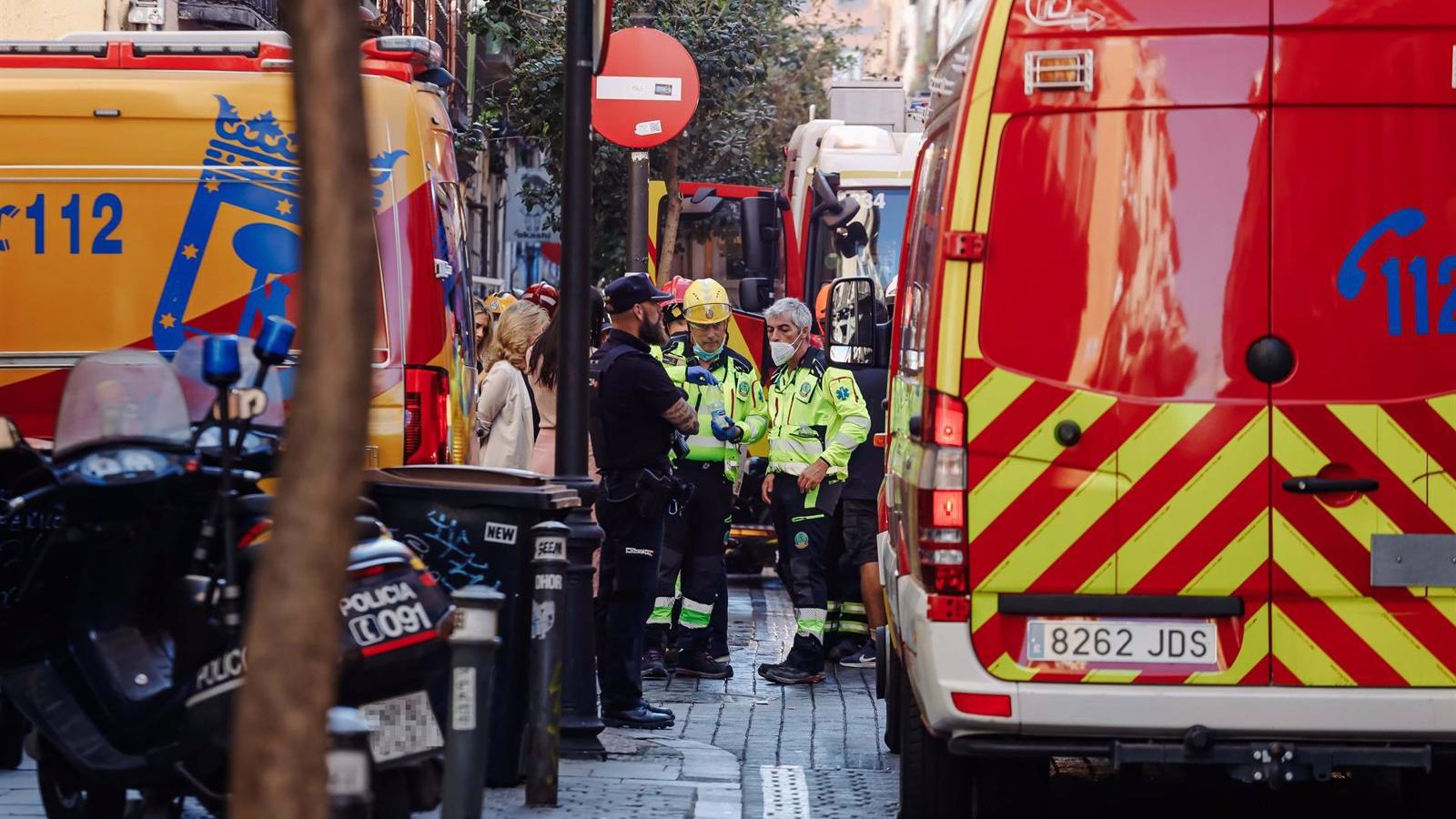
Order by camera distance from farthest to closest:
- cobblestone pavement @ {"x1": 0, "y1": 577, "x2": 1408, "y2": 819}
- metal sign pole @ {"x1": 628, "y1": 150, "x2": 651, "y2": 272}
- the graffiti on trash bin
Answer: metal sign pole @ {"x1": 628, "y1": 150, "x2": 651, "y2": 272}
cobblestone pavement @ {"x1": 0, "y1": 577, "x2": 1408, "y2": 819}
the graffiti on trash bin

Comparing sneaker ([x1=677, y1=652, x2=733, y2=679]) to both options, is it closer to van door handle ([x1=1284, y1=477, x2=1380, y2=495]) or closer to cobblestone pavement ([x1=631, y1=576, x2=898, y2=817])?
cobblestone pavement ([x1=631, y1=576, x2=898, y2=817])

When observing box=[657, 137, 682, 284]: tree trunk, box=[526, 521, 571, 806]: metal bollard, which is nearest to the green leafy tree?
box=[657, 137, 682, 284]: tree trunk

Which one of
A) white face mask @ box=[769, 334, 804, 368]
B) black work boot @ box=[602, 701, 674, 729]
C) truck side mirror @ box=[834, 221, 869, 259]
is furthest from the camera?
truck side mirror @ box=[834, 221, 869, 259]

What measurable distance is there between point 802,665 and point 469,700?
5.53m

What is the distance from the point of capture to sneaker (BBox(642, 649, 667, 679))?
34.7 feet

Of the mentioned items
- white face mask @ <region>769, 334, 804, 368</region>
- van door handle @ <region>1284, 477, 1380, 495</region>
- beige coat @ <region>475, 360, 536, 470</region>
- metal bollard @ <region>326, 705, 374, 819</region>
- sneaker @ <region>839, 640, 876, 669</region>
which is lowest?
sneaker @ <region>839, 640, 876, 669</region>

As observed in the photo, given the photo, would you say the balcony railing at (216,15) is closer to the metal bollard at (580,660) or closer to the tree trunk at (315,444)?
the metal bollard at (580,660)

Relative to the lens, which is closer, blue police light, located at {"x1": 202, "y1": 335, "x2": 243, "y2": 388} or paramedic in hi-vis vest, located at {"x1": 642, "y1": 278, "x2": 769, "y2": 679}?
blue police light, located at {"x1": 202, "y1": 335, "x2": 243, "y2": 388}

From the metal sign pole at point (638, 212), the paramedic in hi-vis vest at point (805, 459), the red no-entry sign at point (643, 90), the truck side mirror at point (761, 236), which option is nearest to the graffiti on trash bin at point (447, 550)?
the paramedic in hi-vis vest at point (805, 459)

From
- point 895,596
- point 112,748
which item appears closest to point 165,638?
point 112,748

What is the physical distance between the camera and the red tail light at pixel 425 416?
8.51 m

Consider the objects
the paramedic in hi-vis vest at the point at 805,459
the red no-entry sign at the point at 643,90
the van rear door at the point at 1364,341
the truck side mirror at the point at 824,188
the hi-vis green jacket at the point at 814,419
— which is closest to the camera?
the van rear door at the point at 1364,341

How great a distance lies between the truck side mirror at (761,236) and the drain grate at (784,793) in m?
9.66

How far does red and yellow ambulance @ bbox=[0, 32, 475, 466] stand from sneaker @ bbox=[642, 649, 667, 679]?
2336mm
